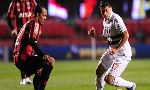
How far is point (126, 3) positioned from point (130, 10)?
0.48m

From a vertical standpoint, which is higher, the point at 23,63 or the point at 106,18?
the point at 106,18

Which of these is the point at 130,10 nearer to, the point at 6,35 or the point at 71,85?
the point at 6,35

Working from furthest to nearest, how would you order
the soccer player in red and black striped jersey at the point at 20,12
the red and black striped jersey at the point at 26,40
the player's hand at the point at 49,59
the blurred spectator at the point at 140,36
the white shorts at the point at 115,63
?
1. the blurred spectator at the point at 140,36
2. the soccer player in red and black striped jersey at the point at 20,12
3. the white shorts at the point at 115,63
4. the red and black striped jersey at the point at 26,40
5. the player's hand at the point at 49,59

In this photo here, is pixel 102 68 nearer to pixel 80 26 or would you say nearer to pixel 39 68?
pixel 39 68

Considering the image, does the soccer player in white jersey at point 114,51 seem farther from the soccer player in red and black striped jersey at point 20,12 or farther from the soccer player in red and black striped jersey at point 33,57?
the soccer player in red and black striped jersey at point 20,12

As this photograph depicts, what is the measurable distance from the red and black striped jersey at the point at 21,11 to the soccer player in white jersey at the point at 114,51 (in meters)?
4.39

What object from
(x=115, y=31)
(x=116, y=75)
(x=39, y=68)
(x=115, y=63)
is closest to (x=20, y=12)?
(x=39, y=68)

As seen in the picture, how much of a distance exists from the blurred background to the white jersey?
714 inches

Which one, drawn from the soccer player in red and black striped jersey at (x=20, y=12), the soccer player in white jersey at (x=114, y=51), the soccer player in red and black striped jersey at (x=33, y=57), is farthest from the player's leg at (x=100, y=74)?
the soccer player in red and black striped jersey at (x=20, y=12)

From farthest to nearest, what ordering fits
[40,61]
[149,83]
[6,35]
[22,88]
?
1. [6,35]
2. [149,83]
3. [22,88]
4. [40,61]

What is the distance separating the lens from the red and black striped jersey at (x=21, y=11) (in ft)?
55.1

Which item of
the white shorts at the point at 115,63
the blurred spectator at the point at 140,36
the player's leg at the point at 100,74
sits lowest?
the blurred spectator at the point at 140,36

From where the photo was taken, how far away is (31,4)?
16875 mm

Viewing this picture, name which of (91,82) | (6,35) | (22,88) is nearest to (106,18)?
(22,88)
